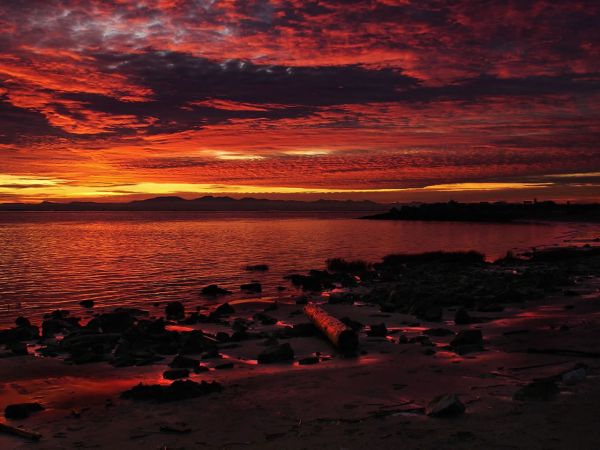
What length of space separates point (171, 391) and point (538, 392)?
6765 mm

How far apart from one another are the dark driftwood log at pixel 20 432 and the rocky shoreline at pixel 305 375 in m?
0.10

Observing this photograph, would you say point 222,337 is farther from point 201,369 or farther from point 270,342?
point 201,369

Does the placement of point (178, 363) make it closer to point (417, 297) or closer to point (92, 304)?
point (417, 297)

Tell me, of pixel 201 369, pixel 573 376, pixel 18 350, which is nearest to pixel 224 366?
pixel 201 369

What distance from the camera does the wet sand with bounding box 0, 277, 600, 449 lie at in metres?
7.64

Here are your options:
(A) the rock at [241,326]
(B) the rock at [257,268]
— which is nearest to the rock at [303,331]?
(A) the rock at [241,326]

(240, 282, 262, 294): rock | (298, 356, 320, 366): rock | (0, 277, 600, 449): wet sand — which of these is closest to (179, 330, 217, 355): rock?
(0, 277, 600, 449): wet sand

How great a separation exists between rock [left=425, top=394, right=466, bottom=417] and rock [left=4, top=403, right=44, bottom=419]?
723 cm

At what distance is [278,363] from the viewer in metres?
13.1

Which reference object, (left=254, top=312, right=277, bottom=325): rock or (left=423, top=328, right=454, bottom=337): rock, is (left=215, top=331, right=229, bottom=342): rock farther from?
(left=423, top=328, right=454, bottom=337): rock

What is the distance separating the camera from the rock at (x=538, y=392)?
340 inches

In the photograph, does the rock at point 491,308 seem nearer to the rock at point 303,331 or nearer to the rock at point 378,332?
the rock at point 378,332

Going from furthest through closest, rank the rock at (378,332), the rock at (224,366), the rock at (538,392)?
the rock at (378,332) < the rock at (224,366) < the rock at (538,392)

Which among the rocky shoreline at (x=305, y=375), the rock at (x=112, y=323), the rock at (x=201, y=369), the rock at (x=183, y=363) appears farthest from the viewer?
the rock at (x=112, y=323)
